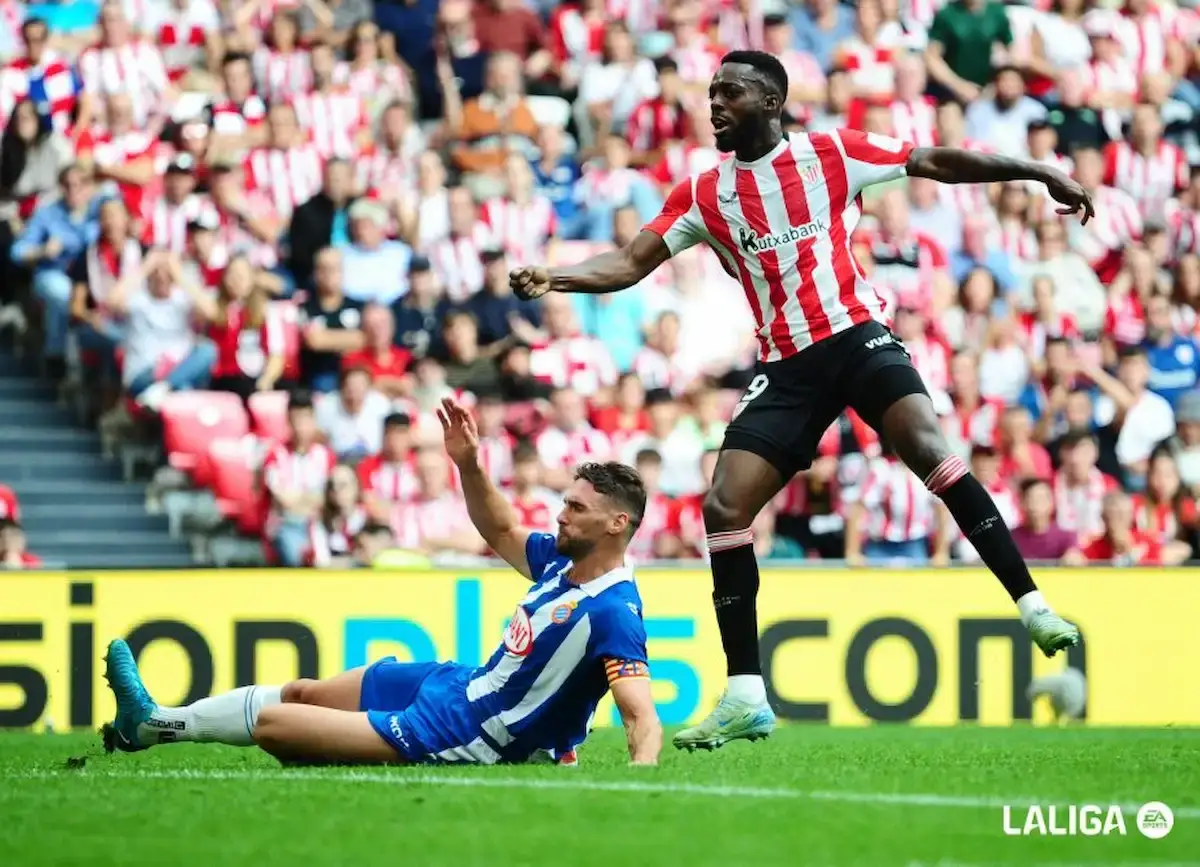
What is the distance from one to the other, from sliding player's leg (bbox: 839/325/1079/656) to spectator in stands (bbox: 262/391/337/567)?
6048mm

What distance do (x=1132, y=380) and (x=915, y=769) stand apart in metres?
7.82

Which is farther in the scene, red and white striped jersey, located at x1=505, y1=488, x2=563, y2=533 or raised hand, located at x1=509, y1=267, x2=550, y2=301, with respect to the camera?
red and white striped jersey, located at x1=505, y1=488, x2=563, y2=533

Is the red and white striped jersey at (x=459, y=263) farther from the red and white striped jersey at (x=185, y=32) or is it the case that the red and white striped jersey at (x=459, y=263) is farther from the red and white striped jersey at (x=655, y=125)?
the red and white striped jersey at (x=185, y=32)

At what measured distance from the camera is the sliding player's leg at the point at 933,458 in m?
8.02

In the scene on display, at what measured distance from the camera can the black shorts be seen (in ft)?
26.7

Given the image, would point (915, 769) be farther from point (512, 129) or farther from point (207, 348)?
point (512, 129)

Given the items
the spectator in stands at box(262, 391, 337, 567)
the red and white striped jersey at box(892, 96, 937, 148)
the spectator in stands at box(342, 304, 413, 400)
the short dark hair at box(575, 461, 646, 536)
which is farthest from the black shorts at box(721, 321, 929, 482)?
the red and white striped jersey at box(892, 96, 937, 148)

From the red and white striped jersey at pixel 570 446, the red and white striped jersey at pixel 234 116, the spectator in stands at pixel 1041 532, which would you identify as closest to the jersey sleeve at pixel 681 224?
the spectator in stands at pixel 1041 532

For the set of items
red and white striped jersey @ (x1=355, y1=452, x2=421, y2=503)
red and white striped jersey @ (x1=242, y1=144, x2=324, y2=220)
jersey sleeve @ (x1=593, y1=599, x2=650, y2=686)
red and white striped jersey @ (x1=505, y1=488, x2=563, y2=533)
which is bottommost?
jersey sleeve @ (x1=593, y1=599, x2=650, y2=686)

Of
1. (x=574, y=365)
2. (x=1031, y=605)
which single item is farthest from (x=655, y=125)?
(x=1031, y=605)

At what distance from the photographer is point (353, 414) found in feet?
46.4

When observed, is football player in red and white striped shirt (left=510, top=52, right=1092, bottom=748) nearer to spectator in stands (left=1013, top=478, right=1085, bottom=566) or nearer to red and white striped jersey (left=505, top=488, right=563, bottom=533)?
red and white striped jersey (left=505, top=488, right=563, bottom=533)

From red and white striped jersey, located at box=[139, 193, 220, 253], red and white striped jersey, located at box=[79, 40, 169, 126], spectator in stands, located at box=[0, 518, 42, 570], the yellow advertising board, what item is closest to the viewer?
the yellow advertising board

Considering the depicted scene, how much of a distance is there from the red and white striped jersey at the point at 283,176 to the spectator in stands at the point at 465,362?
Result: 1.73 meters
